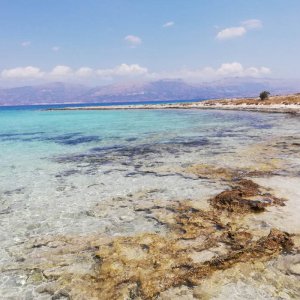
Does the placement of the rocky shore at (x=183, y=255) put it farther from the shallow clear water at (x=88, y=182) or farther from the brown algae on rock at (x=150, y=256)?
the shallow clear water at (x=88, y=182)

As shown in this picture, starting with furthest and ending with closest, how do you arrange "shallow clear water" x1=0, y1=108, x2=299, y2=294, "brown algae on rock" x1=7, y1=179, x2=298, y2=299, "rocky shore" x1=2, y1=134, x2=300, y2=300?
"shallow clear water" x1=0, y1=108, x2=299, y2=294 → "brown algae on rock" x1=7, y1=179, x2=298, y2=299 → "rocky shore" x1=2, y1=134, x2=300, y2=300

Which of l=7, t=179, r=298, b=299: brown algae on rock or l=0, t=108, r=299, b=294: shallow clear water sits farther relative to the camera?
l=0, t=108, r=299, b=294: shallow clear water

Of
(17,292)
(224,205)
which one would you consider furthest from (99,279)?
(224,205)

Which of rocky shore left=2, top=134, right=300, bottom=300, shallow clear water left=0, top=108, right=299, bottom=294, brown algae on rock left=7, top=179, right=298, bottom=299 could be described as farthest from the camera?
shallow clear water left=0, top=108, right=299, bottom=294

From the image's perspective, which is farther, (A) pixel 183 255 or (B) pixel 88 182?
(B) pixel 88 182

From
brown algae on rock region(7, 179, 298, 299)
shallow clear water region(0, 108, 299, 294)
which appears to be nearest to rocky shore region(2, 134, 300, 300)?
brown algae on rock region(7, 179, 298, 299)

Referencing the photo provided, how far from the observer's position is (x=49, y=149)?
2517 centimetres

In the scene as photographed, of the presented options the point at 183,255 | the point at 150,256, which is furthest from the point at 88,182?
the point at 183,255

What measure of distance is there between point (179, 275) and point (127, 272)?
1.09 meters

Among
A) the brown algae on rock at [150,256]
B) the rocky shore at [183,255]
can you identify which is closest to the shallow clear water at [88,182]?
the rocky shore at [183,255]

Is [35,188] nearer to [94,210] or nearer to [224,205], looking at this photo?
[94,210]

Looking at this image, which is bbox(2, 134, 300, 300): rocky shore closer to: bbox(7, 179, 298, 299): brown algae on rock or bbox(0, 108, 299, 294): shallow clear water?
bbox(7, 179, 298, 299): brown algae on rock

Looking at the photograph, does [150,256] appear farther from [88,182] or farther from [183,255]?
[88,182]

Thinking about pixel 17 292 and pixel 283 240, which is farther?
pixel 283 240
